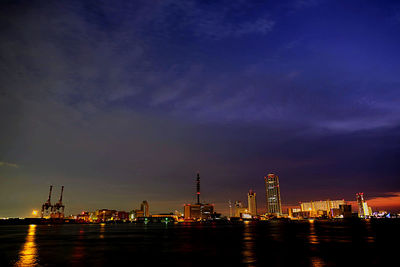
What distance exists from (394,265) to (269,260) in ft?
38.3

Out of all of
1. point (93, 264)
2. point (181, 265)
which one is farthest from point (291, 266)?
point (93, 264)

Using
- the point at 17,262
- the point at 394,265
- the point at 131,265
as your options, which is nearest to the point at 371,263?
the point at 394,265

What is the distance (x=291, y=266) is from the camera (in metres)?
25.8

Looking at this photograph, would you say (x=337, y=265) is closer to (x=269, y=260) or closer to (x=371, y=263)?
(x=371, y=263)

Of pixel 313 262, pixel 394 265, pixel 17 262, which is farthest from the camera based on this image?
pixel 17 262

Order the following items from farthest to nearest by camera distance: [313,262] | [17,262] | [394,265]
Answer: [17,262] < [313,262] < [394,265]

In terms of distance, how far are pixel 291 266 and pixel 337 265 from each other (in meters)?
4.57

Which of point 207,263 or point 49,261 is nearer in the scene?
point 207,263

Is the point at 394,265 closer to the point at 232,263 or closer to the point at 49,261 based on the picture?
the point at 232,263

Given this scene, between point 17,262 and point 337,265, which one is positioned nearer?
point 337,265

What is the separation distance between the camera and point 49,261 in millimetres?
30641

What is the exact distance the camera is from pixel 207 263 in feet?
91.6

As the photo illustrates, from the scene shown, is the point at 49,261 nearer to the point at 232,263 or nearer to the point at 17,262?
the point at 17,262

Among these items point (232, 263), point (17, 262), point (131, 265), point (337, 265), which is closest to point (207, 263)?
point (232, 263)
